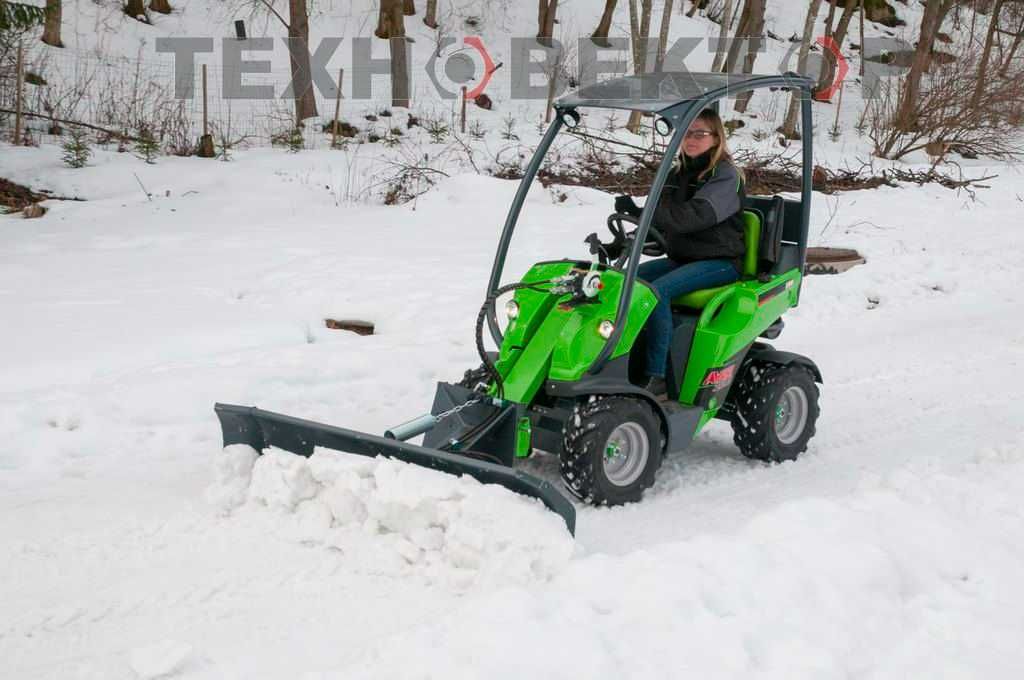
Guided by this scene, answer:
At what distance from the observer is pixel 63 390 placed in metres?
5.30

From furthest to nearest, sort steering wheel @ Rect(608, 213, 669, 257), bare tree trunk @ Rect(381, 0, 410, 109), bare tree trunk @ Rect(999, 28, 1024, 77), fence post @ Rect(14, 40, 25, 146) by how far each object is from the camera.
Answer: bare tree trunk @ Rect(381, 0, 410, 109) → bare tree trunk @ Rect(999, 28, 1024, 77) → fence post @ Rect(14, 40, 25, 146) → steering wheel @ Rect(608, 213, 669, 257)

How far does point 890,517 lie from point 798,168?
1002 centimetres

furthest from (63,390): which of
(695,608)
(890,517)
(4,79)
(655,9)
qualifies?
(655,9)

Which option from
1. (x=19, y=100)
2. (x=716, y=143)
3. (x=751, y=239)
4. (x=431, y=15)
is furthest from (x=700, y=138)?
(x=431, y=15)

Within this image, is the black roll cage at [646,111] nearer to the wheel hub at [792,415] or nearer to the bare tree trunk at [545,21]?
the wheel hub at [792,415]

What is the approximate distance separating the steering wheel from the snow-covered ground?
1.09 metres

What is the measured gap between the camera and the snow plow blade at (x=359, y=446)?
11.5 ft

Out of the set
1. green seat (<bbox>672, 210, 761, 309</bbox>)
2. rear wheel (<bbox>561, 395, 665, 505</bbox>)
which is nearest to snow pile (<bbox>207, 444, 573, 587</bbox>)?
rear wheel (<bbox>561, 395, 665, 505</bbox>)

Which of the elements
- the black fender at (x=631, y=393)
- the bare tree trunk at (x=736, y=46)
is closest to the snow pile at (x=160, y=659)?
the black fender at (x=631, y=393)

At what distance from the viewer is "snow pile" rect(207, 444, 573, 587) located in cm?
336

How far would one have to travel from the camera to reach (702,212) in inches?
179

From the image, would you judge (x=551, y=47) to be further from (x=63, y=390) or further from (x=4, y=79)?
(x=63, y=390)

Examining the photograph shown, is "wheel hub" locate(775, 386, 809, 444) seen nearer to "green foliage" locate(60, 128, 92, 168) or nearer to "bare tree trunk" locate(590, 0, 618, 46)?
"green foliage" locate(60, 128, 92, 168)

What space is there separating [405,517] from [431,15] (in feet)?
70.8
